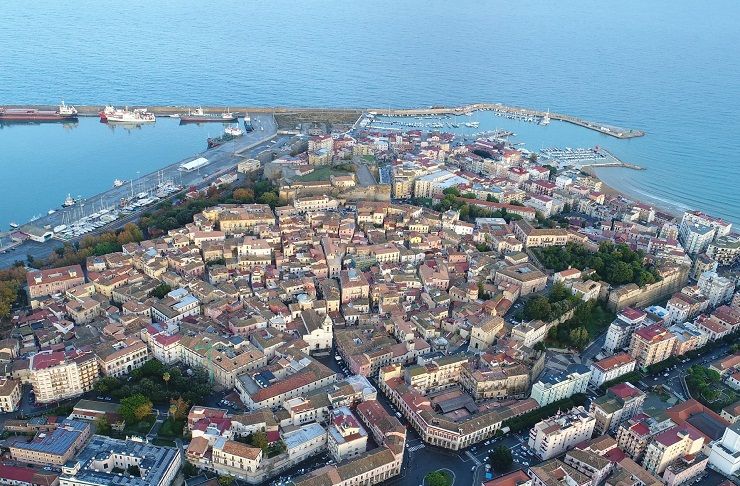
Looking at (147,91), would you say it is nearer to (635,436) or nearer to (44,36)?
(44,36)

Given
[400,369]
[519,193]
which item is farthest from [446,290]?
[519,193]

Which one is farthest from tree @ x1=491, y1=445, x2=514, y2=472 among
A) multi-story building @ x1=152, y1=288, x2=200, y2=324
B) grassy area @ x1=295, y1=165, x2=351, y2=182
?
grassy area @ x1=295, y1=165, x2=351, y2=182

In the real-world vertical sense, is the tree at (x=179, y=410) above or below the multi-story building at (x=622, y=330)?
below

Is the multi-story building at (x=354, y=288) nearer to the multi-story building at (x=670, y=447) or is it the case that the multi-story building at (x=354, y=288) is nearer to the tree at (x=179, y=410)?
the tree at (x=179, y=410)

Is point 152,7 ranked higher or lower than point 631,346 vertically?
higher

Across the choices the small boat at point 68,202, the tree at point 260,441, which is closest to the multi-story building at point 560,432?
the tree at point 260,441

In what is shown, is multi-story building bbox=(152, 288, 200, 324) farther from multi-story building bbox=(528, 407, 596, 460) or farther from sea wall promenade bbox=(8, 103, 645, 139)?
sea wall promenade bbox=(8, 103, 645, 139)

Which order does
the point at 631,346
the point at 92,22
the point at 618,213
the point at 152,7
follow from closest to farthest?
the point at 631,346, the point at 618,213, the point at 92,22, the point at 152,7
